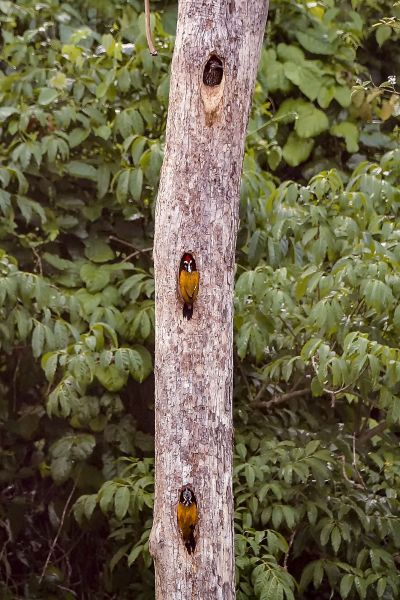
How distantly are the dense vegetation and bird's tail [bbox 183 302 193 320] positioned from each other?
0.80m

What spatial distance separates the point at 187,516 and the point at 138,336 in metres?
1.30

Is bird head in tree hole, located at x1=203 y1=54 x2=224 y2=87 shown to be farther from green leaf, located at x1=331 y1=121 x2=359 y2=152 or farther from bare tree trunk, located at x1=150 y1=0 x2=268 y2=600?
green leaf, located at x1=331 y1=121 x2=359 y2=152

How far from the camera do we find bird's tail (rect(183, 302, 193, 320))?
101 inches

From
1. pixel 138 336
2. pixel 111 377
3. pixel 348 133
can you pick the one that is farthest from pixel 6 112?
pixel 348 133

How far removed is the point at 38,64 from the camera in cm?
415

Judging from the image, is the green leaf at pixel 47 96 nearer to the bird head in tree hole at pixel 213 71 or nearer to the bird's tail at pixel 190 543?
the bird head in tree hole at pixel 213 71

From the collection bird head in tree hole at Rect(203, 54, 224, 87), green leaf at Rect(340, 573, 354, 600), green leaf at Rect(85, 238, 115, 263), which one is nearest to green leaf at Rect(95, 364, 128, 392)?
green leaf at Rect(85, 238, 115, 263)

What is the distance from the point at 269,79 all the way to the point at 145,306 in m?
1.61

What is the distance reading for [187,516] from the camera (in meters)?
2.54

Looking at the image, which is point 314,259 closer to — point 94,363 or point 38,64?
point 94,363

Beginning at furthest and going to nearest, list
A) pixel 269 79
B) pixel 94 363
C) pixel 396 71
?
pixel 396 71, pixel 269 79, pixel 94 363

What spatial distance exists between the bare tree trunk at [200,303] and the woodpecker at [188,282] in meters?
0.01

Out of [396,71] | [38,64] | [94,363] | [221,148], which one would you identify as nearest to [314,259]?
[94,363]

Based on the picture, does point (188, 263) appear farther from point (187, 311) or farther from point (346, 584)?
point (346, 584)
